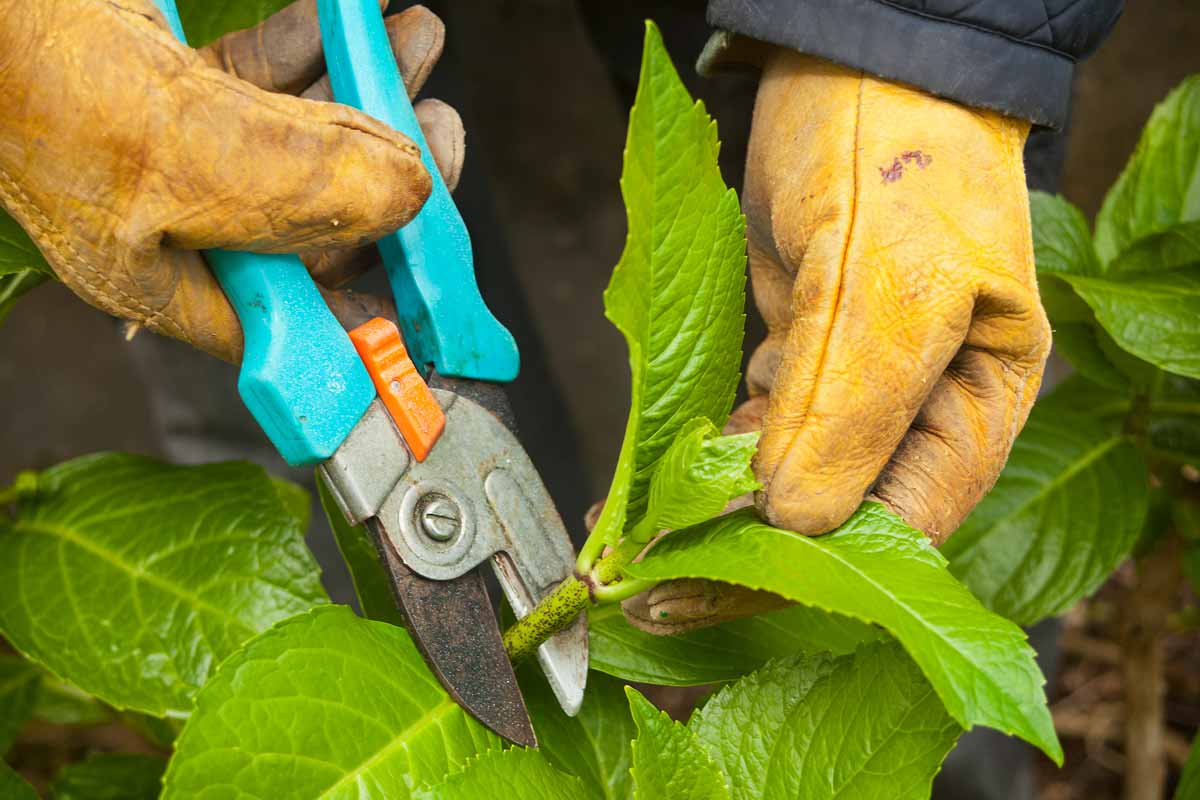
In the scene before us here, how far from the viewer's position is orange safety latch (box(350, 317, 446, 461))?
0.82 m

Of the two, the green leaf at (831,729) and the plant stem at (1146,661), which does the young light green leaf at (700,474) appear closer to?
the green leaf at (831,729)

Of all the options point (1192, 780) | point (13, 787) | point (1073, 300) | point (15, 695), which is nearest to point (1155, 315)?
point (1073, 300)

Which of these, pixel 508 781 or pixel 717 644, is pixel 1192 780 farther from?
pixel 508 781

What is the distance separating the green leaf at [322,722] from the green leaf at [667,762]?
0.14m

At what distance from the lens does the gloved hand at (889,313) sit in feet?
2.70

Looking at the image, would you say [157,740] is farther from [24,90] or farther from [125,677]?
[24,90]

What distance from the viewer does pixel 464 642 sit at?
832mm

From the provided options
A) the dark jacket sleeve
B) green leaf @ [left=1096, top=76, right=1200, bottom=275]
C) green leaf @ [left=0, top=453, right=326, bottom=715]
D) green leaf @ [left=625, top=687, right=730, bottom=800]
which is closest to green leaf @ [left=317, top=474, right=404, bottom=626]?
green leaf @ [left=0, top=453, right=326, bottom=715]

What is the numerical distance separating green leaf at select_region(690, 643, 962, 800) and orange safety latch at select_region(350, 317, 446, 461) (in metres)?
0.30

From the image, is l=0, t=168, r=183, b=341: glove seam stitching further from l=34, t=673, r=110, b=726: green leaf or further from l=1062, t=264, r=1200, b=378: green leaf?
l=1062, t=264, r=1200, b=378: green leaf

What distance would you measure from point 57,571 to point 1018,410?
86 centimetres

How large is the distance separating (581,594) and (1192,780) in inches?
27.5

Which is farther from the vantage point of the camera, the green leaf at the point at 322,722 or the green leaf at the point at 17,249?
the green leaf at the point at 17,249

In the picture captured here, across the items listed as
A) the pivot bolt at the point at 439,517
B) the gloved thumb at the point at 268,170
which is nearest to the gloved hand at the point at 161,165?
the gloved thumb at the point at 268,170
